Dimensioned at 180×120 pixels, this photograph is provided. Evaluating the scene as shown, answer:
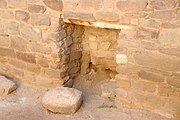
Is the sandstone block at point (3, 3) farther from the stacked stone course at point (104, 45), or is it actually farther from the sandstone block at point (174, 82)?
the sandstone block at point (174, 82)

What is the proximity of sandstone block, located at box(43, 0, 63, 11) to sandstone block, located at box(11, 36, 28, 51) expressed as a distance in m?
0.70

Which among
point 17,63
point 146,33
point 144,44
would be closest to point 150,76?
point 144,44

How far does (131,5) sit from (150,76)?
83 cm

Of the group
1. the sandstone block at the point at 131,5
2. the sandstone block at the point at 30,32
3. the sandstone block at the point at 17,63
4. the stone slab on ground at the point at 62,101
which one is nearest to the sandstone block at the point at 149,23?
the sandstone block at the point at 131,5

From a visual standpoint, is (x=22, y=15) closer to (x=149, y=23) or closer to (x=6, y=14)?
(x=6, y=14)

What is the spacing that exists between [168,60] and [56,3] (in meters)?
1.53

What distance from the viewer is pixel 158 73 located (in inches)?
121

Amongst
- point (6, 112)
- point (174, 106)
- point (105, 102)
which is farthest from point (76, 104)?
point (174, 106)

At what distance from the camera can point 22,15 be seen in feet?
12.3

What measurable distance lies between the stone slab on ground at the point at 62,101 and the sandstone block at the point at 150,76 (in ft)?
2.74

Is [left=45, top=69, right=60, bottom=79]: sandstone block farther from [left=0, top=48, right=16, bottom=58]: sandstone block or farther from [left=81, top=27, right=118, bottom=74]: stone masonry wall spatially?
[left=0, top=48, right=16, bottom=58]: sandstone block

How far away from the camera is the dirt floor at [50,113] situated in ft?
10.8

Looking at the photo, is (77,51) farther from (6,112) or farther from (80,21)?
(6,112)

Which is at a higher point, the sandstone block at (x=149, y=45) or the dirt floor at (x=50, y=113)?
the sandstone block at (x=149, y=45)
